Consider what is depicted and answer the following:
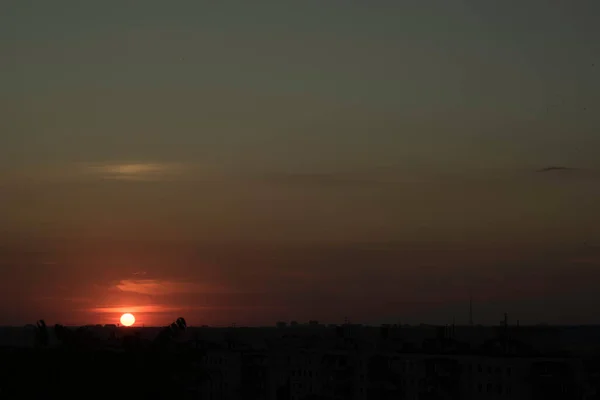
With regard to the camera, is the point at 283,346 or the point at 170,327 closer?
the point at 170,327

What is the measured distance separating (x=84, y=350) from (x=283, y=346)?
247 feet

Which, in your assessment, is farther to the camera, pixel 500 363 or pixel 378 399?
pixel 378 399

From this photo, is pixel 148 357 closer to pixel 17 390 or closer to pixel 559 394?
pixel 17 390

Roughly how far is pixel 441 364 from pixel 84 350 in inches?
2066

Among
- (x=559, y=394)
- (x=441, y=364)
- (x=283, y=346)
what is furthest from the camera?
(x=283, y=346)

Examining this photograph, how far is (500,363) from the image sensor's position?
80.4 meters

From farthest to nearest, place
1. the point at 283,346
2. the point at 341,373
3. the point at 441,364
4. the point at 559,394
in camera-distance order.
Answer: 1. the point at 283,346
2. the point at 341,373
3. the point at 441,364
4. the point at 559,394

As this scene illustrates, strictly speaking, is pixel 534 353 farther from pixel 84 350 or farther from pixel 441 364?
pixel 84 350

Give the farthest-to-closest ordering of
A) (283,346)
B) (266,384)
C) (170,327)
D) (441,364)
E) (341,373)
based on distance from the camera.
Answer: (283,346)
(266,384)
(341,373)
(441,364)
(170,327)

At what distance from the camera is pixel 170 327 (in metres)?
35.5

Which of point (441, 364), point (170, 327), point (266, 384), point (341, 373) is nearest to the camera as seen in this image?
point (170, 327)

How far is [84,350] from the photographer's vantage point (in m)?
34.5

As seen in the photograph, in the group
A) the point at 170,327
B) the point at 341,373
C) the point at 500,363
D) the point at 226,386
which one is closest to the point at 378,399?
the point at 341,373

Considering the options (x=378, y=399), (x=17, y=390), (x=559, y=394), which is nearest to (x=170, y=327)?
(x=17, y=390)
